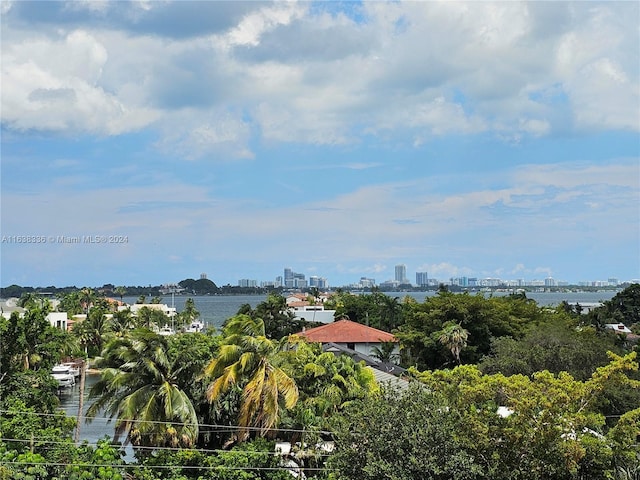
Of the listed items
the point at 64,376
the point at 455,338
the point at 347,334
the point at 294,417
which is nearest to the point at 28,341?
the point at 294,417

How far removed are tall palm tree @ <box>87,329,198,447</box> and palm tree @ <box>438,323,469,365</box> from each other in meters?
20.6

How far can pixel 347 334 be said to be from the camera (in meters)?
51.1

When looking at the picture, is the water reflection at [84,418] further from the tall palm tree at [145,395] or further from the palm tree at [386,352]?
the palm tree at [386,352]

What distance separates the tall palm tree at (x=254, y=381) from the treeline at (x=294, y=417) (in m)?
0.04

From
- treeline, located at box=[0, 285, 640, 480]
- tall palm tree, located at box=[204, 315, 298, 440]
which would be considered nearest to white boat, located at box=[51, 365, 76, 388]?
treeline, located at box=[0, 285, 640, 480]

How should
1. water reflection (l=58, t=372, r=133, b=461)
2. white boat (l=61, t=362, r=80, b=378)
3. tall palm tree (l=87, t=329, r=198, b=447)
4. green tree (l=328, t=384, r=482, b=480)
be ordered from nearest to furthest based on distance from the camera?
1. green tree (l=328, t=384, r=482, b=480)
2. tall palm tree (l=87, t=329, r=198, b=447)
3. water reflection (l=58, t=372, r=133, b=461)
4. white boat (l=61, t=362, r=80, b=378)

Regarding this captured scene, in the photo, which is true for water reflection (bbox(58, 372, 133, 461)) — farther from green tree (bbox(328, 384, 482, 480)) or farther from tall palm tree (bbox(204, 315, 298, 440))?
green tree (bbox(328, 384, 482, 480))

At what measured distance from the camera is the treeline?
16.0 meters

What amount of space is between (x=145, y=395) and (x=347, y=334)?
3225cm

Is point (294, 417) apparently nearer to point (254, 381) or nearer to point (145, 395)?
point (254, 381)

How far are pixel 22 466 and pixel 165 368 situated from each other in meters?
4.49

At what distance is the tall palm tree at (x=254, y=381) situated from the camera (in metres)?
19.4

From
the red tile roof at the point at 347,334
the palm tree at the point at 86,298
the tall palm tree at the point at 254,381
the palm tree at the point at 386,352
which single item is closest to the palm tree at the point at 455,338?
the palm tree at the point at 386,352

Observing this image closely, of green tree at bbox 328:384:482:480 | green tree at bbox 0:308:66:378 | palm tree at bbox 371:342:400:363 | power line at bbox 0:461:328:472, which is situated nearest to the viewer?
green tree at bbox 328:384:482:480
